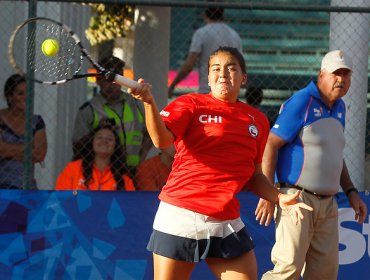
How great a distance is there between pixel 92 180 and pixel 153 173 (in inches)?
20.6

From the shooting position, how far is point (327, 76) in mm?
6680

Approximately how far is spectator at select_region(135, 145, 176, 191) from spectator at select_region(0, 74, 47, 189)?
81cm

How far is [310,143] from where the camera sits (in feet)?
21.4

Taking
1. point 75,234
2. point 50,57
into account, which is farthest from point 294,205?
point 75,234

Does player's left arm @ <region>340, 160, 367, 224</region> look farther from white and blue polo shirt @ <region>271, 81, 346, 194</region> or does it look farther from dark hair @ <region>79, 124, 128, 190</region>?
dark hair @ <region>79, 124, 128, 190</region>

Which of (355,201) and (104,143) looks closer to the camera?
(355,201)

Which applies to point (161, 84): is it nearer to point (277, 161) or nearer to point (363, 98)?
point (363, 98)

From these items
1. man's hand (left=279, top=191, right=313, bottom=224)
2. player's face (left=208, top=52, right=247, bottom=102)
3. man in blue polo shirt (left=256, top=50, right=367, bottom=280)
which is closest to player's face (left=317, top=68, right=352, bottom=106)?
man in blue polo shirt (left=256, top=50, right=367, bottom=280)

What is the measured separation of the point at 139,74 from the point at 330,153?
4.32 metres

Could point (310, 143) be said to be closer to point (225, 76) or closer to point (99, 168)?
point (225, 76)

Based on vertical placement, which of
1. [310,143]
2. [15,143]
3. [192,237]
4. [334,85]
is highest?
[334,85]

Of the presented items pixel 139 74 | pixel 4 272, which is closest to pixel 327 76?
pixel 4 272

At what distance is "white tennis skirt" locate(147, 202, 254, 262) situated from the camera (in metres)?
5.29

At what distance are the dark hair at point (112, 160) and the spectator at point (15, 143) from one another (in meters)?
0.34
